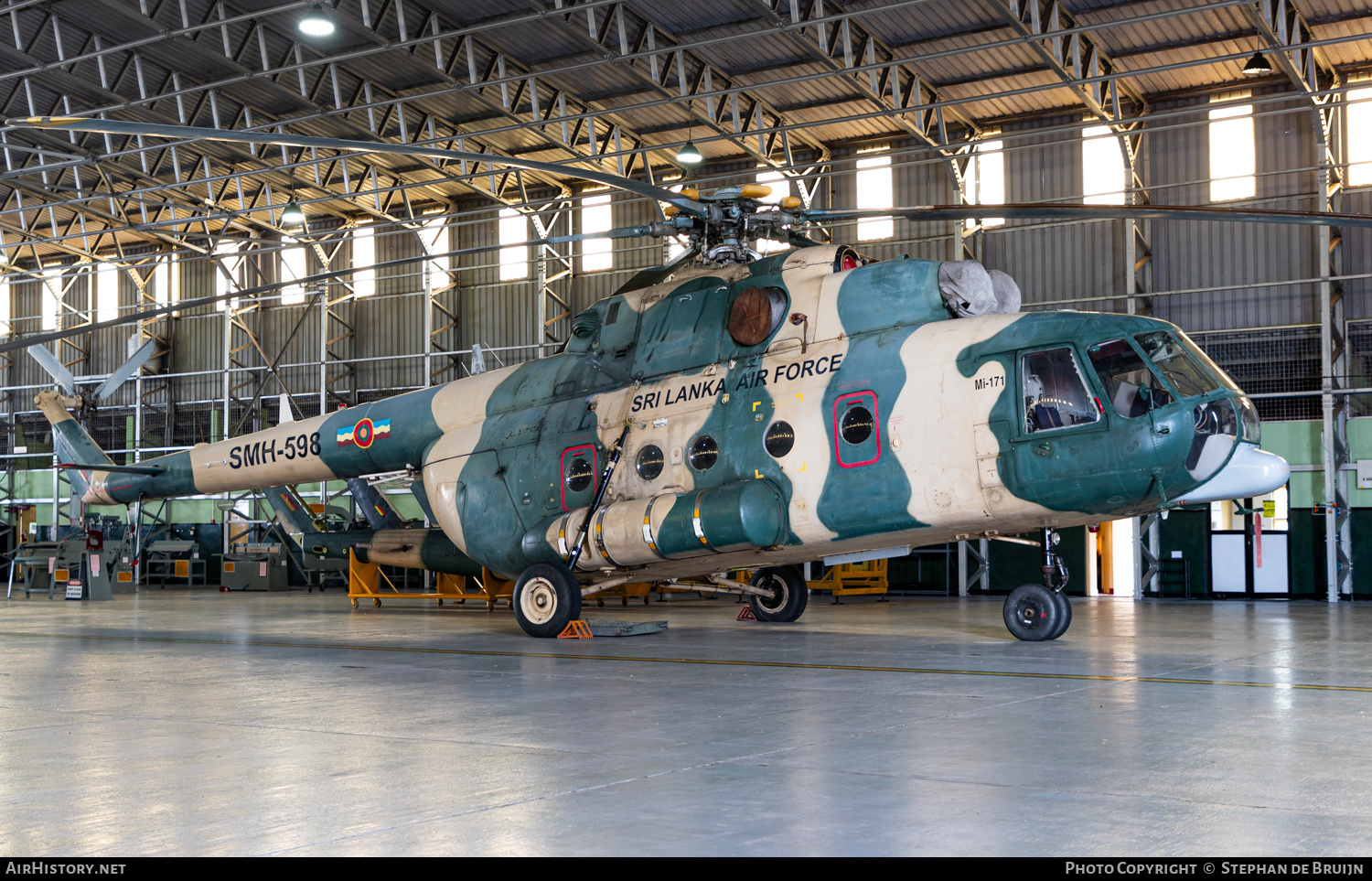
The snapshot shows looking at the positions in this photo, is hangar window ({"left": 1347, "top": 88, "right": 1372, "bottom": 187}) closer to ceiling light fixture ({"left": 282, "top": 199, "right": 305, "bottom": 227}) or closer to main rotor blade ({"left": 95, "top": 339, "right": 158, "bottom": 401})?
ceiling light fixture ({"left": 282, "top": 199, "right": 305, "bottom": 227})

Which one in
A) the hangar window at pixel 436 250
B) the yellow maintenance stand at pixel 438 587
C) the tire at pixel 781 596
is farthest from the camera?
the hangar window at pixel 436 250

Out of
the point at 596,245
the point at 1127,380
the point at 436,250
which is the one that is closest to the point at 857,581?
the point at 596,245

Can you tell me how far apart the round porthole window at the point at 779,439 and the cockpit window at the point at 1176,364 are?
359 centimetres

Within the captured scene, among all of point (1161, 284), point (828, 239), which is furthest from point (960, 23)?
point (1161, 284)

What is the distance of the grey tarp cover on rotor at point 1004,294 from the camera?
13.1 metres

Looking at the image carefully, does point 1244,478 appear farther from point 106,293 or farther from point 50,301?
point 50,301

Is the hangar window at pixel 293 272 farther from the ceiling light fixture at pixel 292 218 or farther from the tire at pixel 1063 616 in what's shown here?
the tire at pixel 1063 616

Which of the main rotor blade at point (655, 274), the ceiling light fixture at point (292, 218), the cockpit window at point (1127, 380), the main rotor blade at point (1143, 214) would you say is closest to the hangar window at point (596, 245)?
the ceiling light fixture at point (292, 218)

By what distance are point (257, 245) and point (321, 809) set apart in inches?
1357

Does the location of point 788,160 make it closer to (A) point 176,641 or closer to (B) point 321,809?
(A) point 176,641

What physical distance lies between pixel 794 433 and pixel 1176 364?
3.83 metres

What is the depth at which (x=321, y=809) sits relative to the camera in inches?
201

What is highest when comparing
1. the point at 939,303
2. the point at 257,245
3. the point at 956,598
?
the point at 257,245

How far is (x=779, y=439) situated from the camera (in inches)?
511
